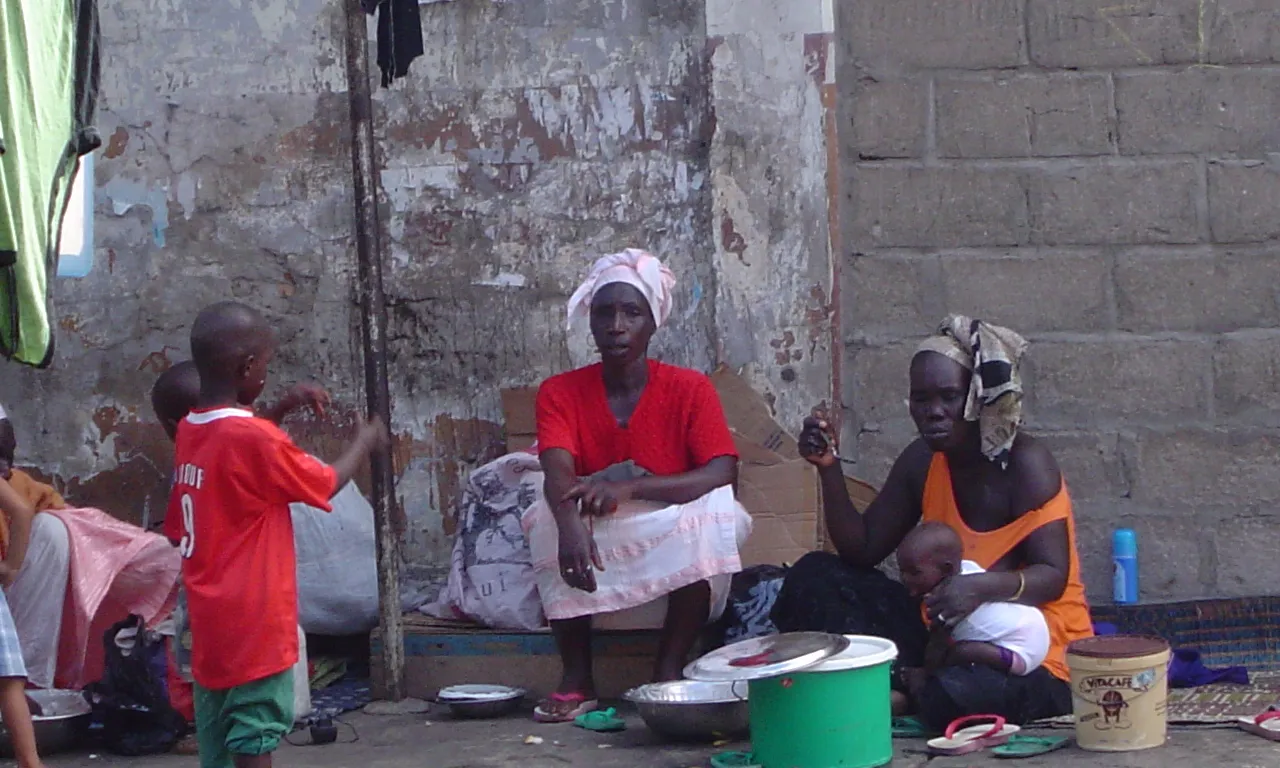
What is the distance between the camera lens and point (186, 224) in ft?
19.2

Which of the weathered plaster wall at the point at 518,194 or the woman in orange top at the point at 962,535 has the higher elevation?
the weathered plaster wall at the point at 518,194

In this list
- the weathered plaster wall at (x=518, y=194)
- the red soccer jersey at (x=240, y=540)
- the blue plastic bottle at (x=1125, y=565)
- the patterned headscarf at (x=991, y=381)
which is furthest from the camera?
the weathered plaster wall at (x=518, y=194)

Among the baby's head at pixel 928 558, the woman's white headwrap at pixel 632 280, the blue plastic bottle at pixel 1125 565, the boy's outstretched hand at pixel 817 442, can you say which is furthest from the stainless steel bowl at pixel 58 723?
the blue plastic bottle at pixel 1125 565

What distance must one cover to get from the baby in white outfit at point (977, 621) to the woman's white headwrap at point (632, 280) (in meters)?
1.12

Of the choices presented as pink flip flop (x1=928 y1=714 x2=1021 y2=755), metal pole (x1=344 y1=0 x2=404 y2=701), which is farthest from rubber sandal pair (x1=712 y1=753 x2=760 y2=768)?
metal pole (x1=344 y1=0 x2=404 y2=701)

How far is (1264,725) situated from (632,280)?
2102 millimetres

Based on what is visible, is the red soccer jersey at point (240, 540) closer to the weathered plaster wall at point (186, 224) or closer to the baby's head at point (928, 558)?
the baby's head at point (928, 558)

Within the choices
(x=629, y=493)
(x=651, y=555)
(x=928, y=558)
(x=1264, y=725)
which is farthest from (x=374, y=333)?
(x=1264, y=725)

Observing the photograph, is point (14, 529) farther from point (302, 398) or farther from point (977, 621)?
point (977, 621)

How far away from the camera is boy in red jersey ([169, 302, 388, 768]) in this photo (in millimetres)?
3842

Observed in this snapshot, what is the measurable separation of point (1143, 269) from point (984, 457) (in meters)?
1.12

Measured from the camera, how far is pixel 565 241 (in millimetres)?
5707

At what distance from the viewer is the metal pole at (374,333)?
4895 mm

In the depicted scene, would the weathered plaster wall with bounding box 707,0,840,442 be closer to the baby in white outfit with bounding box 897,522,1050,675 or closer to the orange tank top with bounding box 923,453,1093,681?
the orange tank top with bounding box 923,453,1093,681
